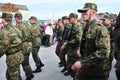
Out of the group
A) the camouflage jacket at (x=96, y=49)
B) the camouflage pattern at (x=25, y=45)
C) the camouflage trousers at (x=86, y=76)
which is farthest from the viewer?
the camouflage pattern at (x=25, y=45)

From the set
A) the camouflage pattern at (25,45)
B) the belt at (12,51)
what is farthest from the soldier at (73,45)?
the belt at (12,51)

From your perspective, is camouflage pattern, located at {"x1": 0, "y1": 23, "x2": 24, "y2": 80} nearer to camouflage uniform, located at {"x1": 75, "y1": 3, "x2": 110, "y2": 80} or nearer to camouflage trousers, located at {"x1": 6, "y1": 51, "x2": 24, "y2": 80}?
camouflage trousers, located at {"x1": 6, "y1": 51, "x2": 24, "y2": 80}

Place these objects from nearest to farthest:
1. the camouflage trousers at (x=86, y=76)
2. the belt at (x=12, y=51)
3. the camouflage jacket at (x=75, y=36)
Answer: the camouflage trousers at (x=86, y=76), the belt at (x=12, y=51), the camouflage jacket at (x=75, y=36)

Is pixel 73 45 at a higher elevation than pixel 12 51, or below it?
below

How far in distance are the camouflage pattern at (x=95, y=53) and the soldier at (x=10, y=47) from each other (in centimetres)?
187

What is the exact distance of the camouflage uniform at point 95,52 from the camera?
4.45 metres

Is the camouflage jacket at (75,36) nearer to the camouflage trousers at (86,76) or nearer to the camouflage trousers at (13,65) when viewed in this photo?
the camouflage trousers at (13,65)

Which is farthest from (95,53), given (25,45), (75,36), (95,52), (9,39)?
(25,45)

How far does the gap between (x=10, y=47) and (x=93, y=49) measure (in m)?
2.23

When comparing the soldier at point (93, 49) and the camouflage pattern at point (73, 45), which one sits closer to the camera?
the soldier at point (93, 49)

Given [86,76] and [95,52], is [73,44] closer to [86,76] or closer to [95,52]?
[86,76]

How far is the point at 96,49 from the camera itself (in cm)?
457

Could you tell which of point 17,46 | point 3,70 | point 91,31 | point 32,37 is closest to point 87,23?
point 91,31

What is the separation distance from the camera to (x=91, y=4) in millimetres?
4879
